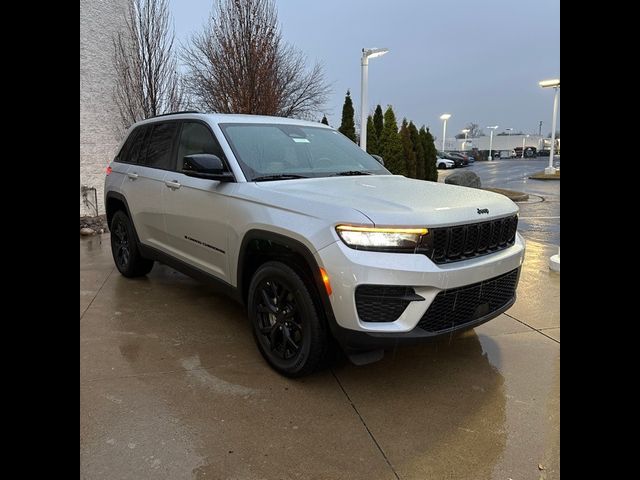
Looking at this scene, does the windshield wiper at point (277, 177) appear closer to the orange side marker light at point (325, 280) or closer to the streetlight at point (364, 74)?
the orange side marker light at point (325, 280)

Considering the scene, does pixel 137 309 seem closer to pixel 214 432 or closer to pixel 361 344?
pixel 214 432

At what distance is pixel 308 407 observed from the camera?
3.06 metres

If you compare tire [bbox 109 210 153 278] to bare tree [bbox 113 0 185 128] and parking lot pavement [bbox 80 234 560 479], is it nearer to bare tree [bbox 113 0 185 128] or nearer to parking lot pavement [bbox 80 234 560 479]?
parking lot pavement [bbox 80 234 560 479]

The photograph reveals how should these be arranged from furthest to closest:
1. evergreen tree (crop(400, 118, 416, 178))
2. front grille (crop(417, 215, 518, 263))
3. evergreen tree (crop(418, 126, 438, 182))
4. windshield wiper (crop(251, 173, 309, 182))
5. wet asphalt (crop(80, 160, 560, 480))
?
evergreen tree (crop(418, 126, 438, 182)) → evergreen tree (crop(400, 118, 416, 178)) → windshield wiper (crop(251, 173, 309, 182)) → front grille (crop(417, 215, 518, 263)) → wet asphalt (crop(80, 160, 560, 480))

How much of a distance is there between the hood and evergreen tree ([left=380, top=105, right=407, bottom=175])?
42.4 feet

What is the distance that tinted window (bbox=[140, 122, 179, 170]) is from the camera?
189 inches

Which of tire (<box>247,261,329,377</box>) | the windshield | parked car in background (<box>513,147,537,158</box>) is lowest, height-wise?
tire (<box>247,261,329,377</box>)

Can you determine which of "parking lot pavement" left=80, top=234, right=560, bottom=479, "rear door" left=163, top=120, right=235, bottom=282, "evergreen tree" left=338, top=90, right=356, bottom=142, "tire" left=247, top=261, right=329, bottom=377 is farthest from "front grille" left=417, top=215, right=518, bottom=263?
"evergreen tree" left=338, top=90, right=356, bottom=142

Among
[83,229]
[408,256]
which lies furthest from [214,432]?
[83,229]

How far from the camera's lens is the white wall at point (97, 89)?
10312mm
